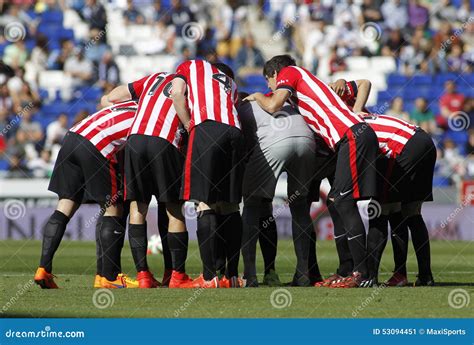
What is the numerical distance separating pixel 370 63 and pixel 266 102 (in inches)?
637

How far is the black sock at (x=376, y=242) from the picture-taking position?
33.1ft

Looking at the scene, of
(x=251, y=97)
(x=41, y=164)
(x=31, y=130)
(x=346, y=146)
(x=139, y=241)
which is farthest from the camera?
(x=31, y=130)

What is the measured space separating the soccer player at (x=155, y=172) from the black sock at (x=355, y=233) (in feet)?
4.59

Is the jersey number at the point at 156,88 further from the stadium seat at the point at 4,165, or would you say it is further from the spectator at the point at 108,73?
the spectator at the point at 108,73

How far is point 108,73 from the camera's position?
80.9 ft

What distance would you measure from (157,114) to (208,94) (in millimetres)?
479

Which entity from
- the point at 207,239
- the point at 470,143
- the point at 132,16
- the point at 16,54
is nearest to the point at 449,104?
the point at 470,143

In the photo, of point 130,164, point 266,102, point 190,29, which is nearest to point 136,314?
point 130,164

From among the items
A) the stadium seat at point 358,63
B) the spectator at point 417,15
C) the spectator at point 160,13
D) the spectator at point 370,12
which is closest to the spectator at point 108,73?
the spectator at point 160,13

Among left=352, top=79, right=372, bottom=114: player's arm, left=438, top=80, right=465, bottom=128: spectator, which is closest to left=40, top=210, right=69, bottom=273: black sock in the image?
left=352, top=79, right=372, bottom=114: player's arm

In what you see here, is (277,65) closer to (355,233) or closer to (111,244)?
(355,233)

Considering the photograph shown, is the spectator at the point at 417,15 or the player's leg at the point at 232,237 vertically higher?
the spectator at the point at 417,15

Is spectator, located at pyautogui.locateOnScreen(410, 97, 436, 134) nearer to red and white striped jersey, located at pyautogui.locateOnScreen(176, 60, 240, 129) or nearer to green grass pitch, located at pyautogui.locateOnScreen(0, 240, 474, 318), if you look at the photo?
green grass pitch, located at pyautogui.locateOnScreen(0, 240, 474, 318)

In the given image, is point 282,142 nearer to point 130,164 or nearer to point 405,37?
point 130,164
